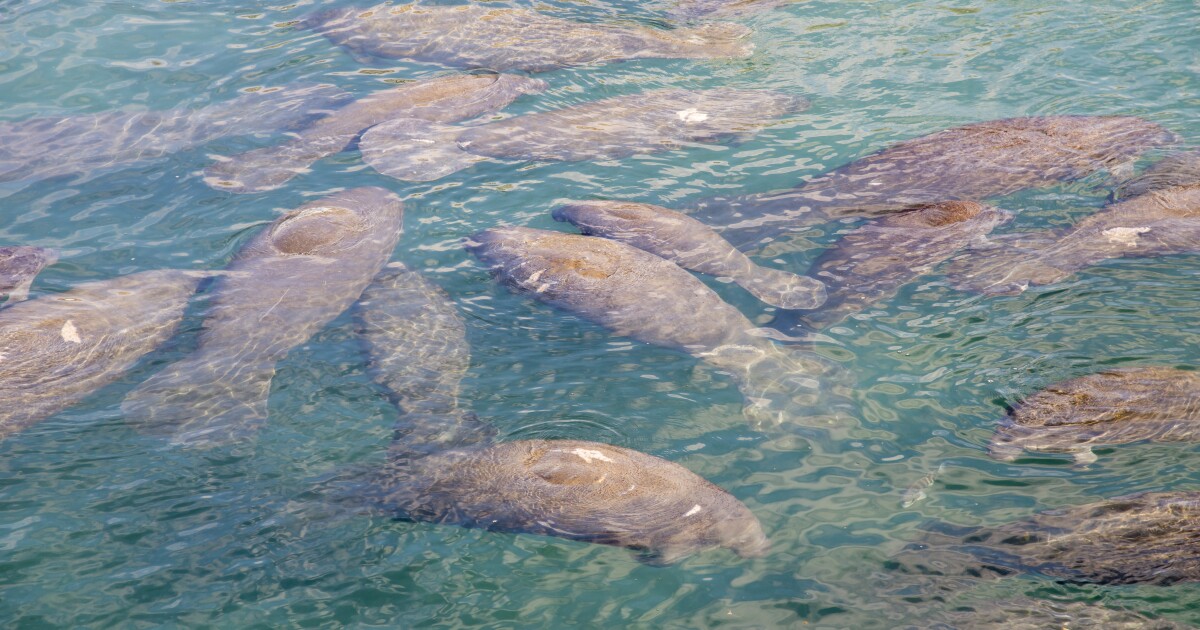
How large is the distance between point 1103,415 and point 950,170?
104 inches

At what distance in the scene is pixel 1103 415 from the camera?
441 cm

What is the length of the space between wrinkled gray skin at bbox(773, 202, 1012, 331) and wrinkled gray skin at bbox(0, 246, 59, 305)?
15.3ft

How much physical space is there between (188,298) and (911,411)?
4.29m

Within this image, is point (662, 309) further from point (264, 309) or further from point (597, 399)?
point (264, 309)

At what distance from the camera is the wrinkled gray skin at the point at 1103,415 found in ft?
14.2

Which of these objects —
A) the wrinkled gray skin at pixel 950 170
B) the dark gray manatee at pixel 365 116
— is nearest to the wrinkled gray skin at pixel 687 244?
the wrinkled gray skin at pixel 950 170

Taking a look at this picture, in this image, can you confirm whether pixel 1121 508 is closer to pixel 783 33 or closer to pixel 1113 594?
pixel 1113 594

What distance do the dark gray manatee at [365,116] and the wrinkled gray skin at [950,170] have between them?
8.07 ft

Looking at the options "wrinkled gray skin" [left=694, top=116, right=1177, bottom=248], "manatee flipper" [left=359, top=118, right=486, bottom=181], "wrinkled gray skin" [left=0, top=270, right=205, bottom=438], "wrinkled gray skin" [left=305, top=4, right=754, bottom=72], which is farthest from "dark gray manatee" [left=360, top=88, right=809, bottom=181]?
"wrinkled gray skin" [left=0, top=270, right=205, bottom=438]

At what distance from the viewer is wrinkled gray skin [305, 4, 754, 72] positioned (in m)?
8.73

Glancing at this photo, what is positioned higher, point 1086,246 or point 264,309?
point 1086,246

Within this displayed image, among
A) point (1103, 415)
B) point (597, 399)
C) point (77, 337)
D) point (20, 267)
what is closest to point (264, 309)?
point (77, 337)

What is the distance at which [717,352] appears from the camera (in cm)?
Answer: 522

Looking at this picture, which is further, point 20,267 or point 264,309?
point 20,267
